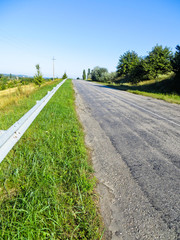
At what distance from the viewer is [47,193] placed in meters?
1.89

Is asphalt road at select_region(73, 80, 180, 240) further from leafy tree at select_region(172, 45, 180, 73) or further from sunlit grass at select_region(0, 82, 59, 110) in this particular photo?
leafy tree at select_region(172, 45, 180, 73)

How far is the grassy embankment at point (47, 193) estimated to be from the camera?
1495 mm

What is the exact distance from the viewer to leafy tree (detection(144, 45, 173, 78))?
61.5ft

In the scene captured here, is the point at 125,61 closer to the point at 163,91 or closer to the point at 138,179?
the point at 163,91

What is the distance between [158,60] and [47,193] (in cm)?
2191

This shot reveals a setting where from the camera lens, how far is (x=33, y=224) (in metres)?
1.49

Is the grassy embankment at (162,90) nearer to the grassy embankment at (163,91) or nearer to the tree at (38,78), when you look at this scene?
the grassy embankment at (163,91)

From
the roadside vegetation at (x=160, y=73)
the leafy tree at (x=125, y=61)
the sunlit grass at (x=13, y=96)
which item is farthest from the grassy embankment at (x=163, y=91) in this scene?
the leafy tree at (x=125, y=61)

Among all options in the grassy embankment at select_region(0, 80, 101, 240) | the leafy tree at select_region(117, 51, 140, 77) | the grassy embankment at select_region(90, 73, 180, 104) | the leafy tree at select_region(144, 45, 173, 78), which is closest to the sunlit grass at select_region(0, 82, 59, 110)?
the grassy embankment at select_region(0, 80, 101, 240)

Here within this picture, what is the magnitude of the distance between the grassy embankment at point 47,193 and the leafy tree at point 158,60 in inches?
796

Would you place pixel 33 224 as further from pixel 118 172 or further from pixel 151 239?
pixel 118 172

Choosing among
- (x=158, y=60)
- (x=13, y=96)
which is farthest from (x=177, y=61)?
(x=13, y=96)

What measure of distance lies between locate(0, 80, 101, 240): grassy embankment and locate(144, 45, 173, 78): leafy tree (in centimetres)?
2022

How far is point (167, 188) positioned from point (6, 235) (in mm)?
2230
